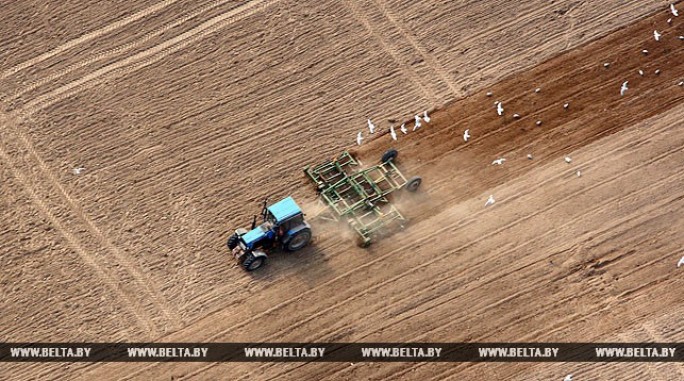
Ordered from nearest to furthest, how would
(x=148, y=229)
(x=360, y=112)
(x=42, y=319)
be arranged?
(x=42, y=319) < (x=148, y=229) < (x=360, y=112)

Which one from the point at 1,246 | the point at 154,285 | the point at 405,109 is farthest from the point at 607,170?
the point at 1,246

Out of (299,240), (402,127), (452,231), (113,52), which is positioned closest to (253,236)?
(299,240)

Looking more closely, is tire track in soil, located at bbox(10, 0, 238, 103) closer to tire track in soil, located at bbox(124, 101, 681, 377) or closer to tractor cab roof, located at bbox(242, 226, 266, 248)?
tractor cab roof, located at bbox(242, 226, 266, 248)

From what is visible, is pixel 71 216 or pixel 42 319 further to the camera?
pixel 71 216

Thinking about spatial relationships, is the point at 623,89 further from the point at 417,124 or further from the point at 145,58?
the point at 145,58

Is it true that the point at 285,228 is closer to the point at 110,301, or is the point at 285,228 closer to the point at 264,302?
the point at 264,302

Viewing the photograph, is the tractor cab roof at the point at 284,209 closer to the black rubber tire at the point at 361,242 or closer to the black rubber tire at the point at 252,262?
the black rubber tire at the point at 252,262
